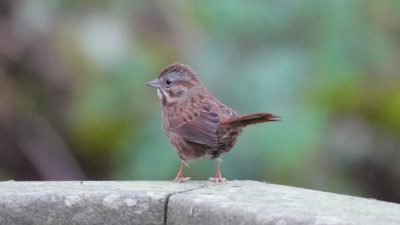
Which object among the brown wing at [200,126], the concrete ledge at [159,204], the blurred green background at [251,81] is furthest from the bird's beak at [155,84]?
the concrete ledge at [159,204]

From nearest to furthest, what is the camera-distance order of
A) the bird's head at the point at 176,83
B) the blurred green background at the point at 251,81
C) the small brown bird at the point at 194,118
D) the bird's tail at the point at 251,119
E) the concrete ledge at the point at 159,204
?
the concrete ledge at the point at 159,204
the bird's tail at the point at 251,119
the small brown bird at the point at 194,118
the bird's head at the point at 176,83
the blurred green background at the point at 251,81

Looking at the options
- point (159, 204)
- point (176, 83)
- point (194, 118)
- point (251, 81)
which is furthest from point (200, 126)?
point (159, 204)

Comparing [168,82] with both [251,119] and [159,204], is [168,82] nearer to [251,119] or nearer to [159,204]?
[251,119]

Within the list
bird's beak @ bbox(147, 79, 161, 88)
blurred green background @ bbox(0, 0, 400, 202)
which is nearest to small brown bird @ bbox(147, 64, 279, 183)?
bird's beak @ bbox(147, 79, 161, 88)

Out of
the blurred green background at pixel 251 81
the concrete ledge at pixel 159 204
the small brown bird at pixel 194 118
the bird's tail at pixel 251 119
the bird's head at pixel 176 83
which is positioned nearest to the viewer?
the concrete ledge at pixel 159 204

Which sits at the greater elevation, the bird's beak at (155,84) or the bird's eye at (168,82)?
the bird's eye at (168,82)

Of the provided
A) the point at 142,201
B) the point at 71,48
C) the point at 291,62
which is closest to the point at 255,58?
the point at 291,62

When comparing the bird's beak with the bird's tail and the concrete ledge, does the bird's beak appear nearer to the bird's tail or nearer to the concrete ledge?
the bird's tail

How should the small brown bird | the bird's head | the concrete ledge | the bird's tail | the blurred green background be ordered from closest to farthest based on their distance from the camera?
the concrete ledge, the bird's tail, the small brown bird, the bird's head, the blurred green background

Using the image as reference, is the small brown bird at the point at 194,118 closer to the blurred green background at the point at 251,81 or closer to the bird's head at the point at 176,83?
the bird's head at the point at 176,83

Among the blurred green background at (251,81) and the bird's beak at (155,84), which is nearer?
the bird's beak at (155,84)
